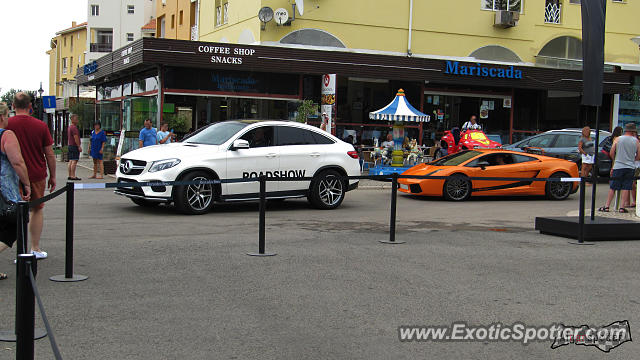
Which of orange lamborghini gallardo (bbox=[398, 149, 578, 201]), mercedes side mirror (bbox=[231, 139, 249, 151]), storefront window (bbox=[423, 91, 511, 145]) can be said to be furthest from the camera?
storefront window (bbox=[423, 91, 511, 145])

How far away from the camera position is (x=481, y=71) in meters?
28.1

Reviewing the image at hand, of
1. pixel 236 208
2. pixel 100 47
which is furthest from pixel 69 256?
pixel 100 47

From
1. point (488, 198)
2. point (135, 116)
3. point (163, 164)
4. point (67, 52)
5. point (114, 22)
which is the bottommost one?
point (488, 198)

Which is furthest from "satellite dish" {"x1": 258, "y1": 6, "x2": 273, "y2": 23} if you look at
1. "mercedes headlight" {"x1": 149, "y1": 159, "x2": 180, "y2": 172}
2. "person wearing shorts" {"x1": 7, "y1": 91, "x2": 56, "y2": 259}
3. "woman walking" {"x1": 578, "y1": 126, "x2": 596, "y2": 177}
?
"person wearing shorts" {"x1": 7, "y1": 91, "x2": 56, "y2": 259}

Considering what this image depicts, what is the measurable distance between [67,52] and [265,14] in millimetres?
68855

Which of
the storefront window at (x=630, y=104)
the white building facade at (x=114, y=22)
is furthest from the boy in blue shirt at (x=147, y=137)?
the white building facade at (x=114, y=22)

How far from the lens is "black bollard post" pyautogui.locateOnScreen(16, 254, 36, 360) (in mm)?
3271

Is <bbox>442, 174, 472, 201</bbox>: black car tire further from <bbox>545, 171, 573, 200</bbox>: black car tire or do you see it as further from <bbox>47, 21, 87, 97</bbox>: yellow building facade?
<bbox>47, 21, 87, 97</bbox>: yellow building facade

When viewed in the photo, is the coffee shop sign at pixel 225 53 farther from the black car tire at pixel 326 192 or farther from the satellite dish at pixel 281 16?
the black car tire at pixel 326 192

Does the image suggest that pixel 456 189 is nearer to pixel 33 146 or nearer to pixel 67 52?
pixel 33 146

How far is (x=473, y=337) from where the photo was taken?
532 centimetres

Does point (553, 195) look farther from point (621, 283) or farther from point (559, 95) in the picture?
point (559, 95)

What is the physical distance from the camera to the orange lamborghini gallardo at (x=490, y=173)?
16.4 metres

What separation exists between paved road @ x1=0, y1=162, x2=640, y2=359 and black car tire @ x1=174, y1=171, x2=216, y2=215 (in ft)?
1.54
